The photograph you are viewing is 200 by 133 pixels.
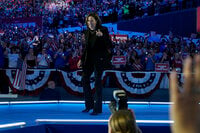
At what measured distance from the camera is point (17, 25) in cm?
2141

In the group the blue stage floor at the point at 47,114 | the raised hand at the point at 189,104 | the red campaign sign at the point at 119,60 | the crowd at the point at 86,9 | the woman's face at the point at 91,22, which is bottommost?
the blue stage floor at the point at 47,114

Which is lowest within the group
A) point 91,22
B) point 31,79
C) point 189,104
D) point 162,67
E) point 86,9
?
point 31,79

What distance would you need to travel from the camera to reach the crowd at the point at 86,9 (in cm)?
2266

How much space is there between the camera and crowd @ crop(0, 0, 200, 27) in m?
22.7

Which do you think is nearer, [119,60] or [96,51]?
[96,51]

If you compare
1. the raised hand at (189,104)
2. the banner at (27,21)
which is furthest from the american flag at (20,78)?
the banner at (27,21)

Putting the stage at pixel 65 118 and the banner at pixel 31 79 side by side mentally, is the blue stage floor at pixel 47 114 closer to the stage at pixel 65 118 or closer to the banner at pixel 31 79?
the stage at pixel 65 118

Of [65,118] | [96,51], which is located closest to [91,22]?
[96,51]

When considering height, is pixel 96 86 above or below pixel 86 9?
below

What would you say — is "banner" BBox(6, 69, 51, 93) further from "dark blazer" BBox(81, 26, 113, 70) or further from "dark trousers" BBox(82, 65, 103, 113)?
"dark blazer" BBox(81, 26, 113, 70)

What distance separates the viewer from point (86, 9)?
27.8 metres

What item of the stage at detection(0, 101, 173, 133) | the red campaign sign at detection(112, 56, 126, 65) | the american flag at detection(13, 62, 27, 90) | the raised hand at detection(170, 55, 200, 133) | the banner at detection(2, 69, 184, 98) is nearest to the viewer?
the raised hand at detection(170, 55, 200, 133)

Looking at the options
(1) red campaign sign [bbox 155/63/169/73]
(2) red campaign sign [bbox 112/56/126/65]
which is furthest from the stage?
(2) red campaign sign [bbox 112/56/126/65]

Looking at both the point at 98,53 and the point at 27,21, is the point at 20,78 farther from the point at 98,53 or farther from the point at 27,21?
the point at 27,21
